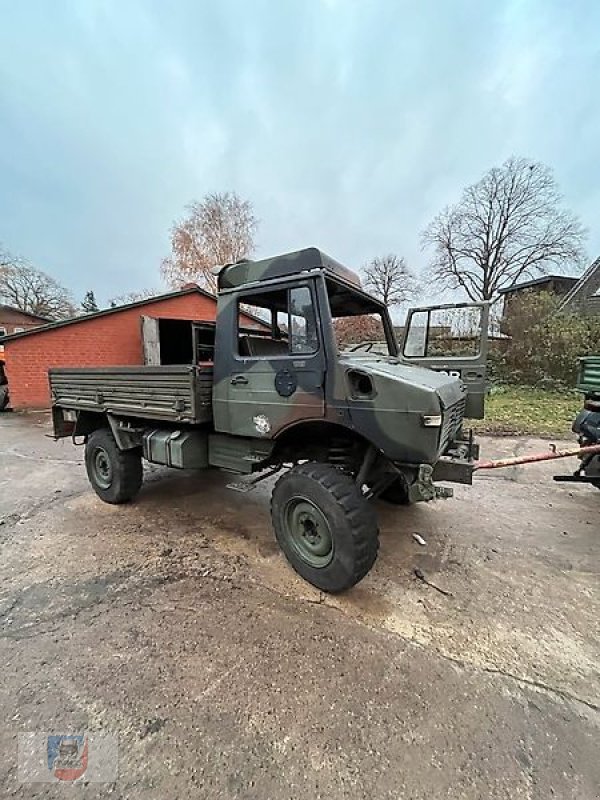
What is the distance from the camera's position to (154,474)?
540 cm

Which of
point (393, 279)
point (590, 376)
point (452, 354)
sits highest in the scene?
point (393, 279)

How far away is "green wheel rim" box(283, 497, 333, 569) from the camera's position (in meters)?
2.63

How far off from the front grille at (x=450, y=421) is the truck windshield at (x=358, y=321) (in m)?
0.87

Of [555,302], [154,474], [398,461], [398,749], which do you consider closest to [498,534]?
[398,461]

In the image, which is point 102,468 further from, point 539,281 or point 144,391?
point 539,281

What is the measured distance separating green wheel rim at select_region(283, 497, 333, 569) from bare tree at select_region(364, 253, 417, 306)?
22.2 metres

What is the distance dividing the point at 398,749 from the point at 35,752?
59.3 inches

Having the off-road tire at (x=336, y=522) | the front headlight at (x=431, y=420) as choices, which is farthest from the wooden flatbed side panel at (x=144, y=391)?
the front headlight at (x=431, y=420)

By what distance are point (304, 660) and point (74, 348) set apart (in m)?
12.9

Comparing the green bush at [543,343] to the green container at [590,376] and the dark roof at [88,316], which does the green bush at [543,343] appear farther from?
the dark roof at [88,316]

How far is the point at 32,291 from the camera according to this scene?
33125 mm

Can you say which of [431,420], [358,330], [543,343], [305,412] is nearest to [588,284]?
[543,343]

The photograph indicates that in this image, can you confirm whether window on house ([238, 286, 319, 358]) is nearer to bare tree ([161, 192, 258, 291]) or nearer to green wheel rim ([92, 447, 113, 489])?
green wheel rim ([92, 447, 113, 489])

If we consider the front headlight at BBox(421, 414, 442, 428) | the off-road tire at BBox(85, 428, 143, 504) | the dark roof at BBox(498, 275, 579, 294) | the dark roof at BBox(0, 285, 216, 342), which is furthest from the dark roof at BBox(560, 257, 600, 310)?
the off-road tire at BBox(85, 428, 143, 504)
